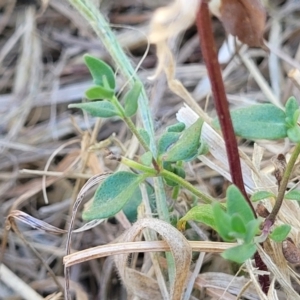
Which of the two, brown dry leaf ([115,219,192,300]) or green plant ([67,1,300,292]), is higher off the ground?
green plant ([67,1,300,292])

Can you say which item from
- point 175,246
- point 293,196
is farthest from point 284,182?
point 175,246

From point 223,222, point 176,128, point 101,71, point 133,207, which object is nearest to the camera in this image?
point 223,222

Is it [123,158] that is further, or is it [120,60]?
[120,60]

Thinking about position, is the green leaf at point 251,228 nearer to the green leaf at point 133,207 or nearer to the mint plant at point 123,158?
the mint plant at point 123,158

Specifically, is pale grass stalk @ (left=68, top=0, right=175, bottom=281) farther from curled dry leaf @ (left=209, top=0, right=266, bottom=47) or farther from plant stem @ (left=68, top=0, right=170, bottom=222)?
curled dry leaf @ (left=209, top=0, right=266, bottom=47)

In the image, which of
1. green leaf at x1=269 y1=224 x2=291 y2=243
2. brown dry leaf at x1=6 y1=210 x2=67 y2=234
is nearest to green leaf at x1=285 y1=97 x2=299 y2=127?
green leaf at x1=269 y1=224 x2=291 y2=243

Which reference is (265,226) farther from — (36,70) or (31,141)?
(36,70)

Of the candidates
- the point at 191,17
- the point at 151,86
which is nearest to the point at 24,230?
the point at 151,86

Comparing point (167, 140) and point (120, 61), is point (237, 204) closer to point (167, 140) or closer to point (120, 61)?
point (167, 140)
